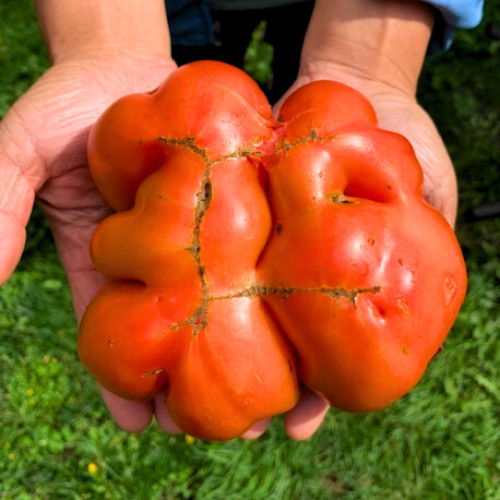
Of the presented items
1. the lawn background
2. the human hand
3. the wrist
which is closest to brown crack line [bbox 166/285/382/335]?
the human hand

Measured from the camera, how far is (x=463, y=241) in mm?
3039

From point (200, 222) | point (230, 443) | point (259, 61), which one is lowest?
point (230, 443)

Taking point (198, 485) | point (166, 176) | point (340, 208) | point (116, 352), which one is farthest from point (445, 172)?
point (198, 485)

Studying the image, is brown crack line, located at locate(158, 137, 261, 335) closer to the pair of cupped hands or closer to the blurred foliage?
the pair of cupped hands

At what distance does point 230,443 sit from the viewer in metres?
2.55

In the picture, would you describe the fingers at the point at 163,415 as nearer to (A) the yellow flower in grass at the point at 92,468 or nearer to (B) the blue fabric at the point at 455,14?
(A) the yellow flower in grass at the point at 92,468

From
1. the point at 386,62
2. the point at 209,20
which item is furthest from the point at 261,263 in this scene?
the point at 209,20

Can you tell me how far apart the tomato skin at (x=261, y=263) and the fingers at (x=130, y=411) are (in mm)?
418

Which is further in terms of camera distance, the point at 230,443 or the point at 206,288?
the point at 230,443

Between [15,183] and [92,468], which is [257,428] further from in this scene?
[15,183]

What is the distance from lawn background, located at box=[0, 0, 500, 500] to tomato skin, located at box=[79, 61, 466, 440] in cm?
104

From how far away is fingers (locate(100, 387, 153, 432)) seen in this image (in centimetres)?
198

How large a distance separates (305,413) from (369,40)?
126 cm

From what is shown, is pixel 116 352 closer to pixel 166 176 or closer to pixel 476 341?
pixel 166 176
